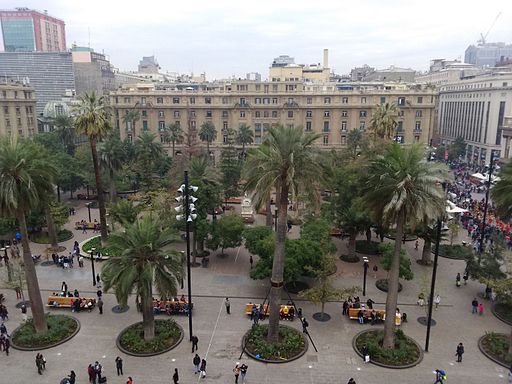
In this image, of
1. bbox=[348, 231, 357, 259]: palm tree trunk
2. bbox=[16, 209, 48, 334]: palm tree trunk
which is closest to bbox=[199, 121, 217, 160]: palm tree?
bbox=[348, 231, 357, 259]: palm tree trunk

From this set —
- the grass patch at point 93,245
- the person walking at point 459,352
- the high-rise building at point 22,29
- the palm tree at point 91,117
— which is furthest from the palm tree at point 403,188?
the high-rise building at point 22,29

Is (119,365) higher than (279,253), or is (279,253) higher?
(279,253)

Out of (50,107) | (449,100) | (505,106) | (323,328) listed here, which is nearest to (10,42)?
(50,107)

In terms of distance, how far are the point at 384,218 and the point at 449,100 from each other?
110m

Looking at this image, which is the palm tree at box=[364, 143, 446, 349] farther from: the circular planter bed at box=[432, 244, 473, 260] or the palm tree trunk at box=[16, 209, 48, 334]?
the palm tree trunk at box=[16, 209, 48, 334]

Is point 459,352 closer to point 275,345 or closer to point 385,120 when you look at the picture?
point 275,345

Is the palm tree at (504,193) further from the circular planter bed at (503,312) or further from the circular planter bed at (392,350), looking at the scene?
the circular planter bed at (392,350)

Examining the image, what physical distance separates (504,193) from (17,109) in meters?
78.5

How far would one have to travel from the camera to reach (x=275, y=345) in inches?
950

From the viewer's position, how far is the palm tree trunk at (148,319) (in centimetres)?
2403

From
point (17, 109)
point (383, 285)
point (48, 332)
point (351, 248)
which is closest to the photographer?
point (48, 332)

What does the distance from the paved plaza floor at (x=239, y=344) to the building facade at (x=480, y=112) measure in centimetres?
5979

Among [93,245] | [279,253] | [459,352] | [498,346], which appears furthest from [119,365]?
[498,346]

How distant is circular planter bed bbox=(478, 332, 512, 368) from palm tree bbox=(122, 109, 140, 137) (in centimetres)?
6724
